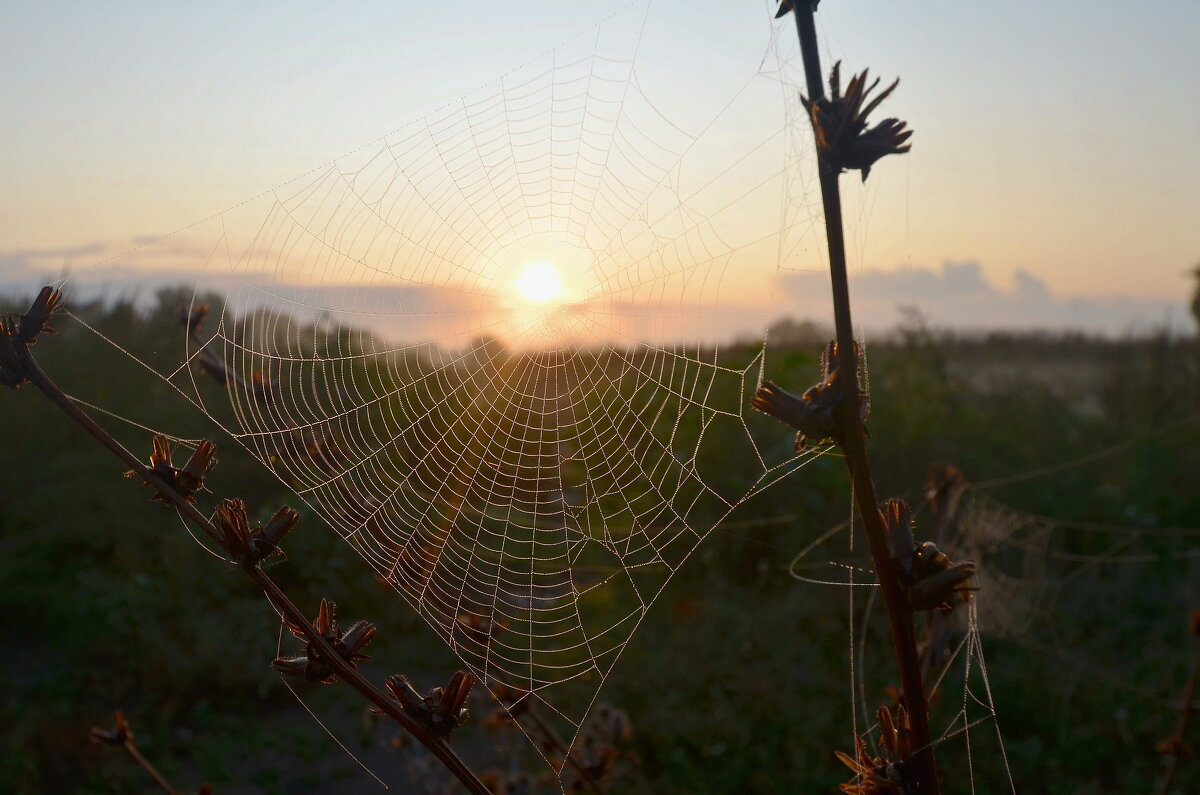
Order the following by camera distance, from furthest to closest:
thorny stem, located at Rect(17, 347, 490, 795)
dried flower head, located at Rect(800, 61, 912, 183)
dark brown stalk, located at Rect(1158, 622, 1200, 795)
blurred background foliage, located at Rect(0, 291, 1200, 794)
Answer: blurred background foliage, located at Rect(0, 291, 1200, 794), dark brown stalk, located at Rect(1158, 622, 1200, 795), thorny stem, located at Rect(17, 347, 490, 795), dried flower head, located at Rect(800, 61, 912, 183)

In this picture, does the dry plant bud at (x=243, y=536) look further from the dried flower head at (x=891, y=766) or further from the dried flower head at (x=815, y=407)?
the dried flower head at (x=891, y=766)

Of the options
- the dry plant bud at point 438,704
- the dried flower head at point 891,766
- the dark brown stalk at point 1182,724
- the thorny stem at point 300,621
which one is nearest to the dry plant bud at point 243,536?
the thorny stem at point 300,621

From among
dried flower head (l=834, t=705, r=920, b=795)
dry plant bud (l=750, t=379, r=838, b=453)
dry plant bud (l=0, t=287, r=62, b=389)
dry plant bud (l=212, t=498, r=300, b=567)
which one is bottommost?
dried flower head (l=834, t=705, r=920, b=795)

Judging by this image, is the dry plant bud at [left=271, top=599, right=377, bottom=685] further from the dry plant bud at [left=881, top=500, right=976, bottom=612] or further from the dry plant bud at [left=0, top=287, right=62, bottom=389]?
the dry plant bud at [left=881, top=500, right=976, bottom=612]

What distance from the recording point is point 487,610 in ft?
9.15

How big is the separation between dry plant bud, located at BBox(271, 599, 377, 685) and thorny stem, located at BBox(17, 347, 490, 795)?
0.04 ft

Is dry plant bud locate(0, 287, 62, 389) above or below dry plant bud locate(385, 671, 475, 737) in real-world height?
above

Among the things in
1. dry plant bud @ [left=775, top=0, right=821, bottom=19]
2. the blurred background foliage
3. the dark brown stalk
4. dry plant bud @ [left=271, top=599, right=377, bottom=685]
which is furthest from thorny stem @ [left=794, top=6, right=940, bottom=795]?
the blurred background foliage

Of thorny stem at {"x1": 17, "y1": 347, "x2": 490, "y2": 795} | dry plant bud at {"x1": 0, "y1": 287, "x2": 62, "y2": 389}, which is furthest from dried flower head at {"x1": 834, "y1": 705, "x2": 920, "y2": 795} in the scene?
dry plant bud at {"x1": 0, "y1": 287, "x2": 62, "y2": 389}

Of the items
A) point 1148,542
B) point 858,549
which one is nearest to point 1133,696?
point 858,549

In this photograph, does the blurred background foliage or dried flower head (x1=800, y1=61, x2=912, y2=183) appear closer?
dried flower head (x1=800, y1=61, x2=912, y2=183)

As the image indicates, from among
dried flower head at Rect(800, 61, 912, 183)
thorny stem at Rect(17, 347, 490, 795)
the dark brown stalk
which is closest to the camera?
dried flower head at Rect(800, 61, 912, 183)

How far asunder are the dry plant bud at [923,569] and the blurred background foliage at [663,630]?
2321mm

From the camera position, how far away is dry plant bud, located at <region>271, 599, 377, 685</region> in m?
0.94
